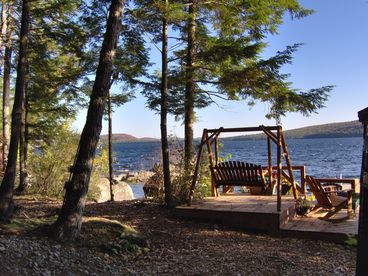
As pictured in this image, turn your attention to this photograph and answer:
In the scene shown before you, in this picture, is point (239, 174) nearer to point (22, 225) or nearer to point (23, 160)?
point (22, 225)

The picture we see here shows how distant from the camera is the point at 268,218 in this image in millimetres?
7980

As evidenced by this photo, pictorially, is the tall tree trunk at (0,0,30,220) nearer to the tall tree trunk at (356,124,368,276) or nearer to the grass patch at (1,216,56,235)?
the grass patch at (1,216,56,235)

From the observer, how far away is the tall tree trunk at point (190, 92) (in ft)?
34.0

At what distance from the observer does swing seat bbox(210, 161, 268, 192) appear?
8.94 metres

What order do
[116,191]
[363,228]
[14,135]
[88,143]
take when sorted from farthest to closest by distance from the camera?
[116,191] → [14,135] → [88,143] → [363,228]

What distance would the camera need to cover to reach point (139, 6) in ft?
31.6

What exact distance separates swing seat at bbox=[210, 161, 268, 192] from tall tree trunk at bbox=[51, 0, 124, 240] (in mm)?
3897

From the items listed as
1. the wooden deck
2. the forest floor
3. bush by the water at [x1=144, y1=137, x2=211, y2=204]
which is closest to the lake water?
bush by the water at [x1=144, y1=137, x2=211, y2=204]

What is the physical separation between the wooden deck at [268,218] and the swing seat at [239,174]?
0.47 meters

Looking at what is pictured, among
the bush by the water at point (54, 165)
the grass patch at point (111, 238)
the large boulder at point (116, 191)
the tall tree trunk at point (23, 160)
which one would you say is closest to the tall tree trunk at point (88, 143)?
the grass patch at point (111, 238)

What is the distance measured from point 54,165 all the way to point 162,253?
378 inches

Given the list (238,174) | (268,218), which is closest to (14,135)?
(238,174)

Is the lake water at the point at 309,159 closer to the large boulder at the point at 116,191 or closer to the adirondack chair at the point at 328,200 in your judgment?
the large boulder at the point at 116,191

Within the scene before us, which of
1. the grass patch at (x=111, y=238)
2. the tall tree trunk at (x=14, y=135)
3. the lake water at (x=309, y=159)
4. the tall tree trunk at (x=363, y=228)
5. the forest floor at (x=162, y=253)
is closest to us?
the tall tree trunk at (x=363, y=228)
